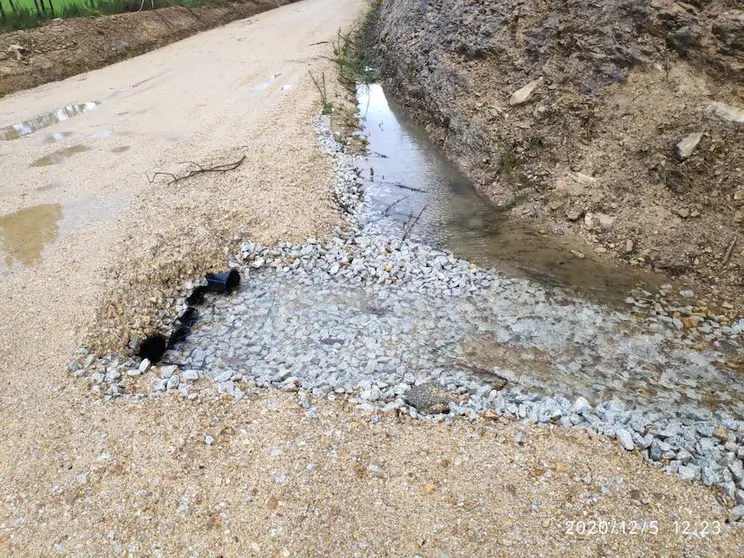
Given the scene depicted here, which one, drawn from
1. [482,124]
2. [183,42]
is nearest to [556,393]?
[482,124]

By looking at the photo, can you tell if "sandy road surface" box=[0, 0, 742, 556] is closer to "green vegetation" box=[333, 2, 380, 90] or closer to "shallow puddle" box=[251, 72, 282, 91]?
"shallow puddle" box=[251, 72, 282, 91]

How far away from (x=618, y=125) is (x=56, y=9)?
21741 mm

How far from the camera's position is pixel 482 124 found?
1069cm

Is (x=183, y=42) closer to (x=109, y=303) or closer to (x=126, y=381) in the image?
(x=109, y=303)

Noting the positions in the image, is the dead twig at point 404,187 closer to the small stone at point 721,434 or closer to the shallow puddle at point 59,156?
the small stone at point 721,434

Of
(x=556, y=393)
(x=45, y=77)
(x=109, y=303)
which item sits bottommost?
(x=556, y=393)

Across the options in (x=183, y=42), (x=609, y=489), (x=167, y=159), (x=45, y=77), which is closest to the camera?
(x=609, y=489)

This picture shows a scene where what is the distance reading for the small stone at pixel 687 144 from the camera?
738 cm

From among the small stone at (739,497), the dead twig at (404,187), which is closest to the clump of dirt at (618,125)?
the dead twig at (404,187)

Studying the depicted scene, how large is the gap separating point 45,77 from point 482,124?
586 inches

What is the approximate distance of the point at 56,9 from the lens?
62.6 ft

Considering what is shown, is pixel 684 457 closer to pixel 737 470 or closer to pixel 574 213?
pixel 737 470

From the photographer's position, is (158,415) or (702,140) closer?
(158,415)

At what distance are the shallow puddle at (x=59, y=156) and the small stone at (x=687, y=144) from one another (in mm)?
11727
